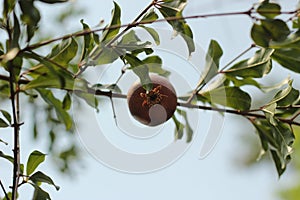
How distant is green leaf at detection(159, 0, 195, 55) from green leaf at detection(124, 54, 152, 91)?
93 millimetres

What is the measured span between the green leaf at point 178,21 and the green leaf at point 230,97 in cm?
22

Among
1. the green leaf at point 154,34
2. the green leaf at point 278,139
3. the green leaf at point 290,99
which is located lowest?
the green leaf at point 278,139

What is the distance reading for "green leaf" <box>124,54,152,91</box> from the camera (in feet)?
3.65

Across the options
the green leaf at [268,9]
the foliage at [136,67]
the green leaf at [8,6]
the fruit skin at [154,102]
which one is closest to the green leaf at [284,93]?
the foliage at [136,67]

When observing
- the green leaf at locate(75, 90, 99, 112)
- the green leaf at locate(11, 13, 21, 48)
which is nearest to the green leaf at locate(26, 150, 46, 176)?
the green leaf at locate(75, 90, 99, 112)

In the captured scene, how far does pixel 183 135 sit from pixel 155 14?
1.35 ft

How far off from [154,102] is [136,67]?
0.14 metres

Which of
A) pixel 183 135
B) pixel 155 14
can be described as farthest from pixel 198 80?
pixel 155 14

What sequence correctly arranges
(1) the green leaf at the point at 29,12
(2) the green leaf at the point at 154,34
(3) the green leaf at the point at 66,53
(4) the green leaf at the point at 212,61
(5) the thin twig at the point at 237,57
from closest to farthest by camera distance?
(1) the green leaf at the point at 29,12 → (3) the green leaf at the point at 66,53 → (2) the green leaf at the point at 154,34 → (5) the thin twig at the point at 237,57 → (4) the green leaf at the point at 212,61

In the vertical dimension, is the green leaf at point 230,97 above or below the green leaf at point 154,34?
below

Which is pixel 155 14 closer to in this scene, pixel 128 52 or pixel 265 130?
pixel 128 52

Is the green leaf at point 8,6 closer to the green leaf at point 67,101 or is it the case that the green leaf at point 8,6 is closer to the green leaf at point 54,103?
the green leaf at point 54,103

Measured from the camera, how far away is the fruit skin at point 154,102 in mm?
1213

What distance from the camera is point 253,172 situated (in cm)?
1051
